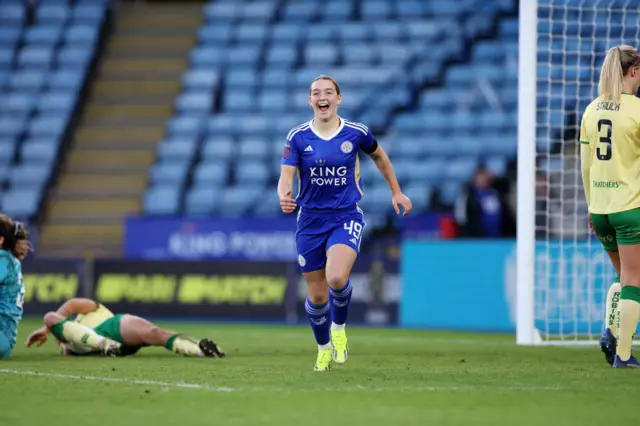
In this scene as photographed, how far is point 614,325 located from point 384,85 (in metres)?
14.5

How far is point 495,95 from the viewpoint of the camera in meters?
22.4

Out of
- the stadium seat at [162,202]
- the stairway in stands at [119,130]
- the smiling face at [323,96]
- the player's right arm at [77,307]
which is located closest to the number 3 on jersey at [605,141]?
the smiling face at [323,96]

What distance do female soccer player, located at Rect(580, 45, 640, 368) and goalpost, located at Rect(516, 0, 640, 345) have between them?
3284 mm

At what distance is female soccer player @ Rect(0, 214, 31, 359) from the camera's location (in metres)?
9.28

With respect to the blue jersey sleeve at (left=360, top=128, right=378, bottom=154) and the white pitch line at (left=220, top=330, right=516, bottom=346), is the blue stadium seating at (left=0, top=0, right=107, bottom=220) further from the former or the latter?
the blue jersey sleeve at (left=360, top=128, right=378, bottom=154)

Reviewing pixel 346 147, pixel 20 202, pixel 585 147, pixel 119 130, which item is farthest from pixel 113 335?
pixel 119 130

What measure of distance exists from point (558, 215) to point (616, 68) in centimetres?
597

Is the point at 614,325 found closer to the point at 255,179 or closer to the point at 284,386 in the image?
the point at 284,386

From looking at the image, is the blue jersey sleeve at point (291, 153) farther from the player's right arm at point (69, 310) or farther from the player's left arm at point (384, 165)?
the player's right arm at point (69, 310)

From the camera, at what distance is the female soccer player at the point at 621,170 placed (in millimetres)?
8430

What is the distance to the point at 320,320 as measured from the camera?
8.86 metres

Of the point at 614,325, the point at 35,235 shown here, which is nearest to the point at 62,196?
the point at 35,235

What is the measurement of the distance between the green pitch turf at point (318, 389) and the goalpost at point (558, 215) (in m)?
1.51

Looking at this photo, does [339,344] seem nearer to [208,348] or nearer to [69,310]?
[208,348]
